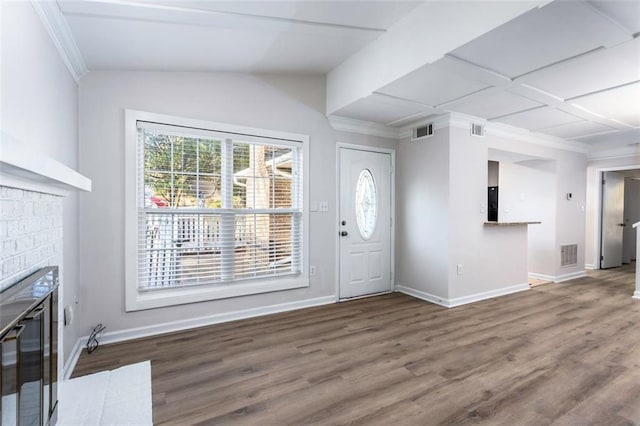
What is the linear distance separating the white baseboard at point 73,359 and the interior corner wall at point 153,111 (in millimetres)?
160

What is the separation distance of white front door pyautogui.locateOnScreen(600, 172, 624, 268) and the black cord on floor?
28.1 ft

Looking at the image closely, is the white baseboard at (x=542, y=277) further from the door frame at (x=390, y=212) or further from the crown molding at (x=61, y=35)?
the crown molding at (x=61, y=35)

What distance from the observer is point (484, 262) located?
171 inches

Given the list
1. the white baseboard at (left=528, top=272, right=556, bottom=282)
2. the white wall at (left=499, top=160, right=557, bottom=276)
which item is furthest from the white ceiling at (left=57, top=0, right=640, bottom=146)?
the white baseboard at (left=528, top=272, right=556, bottom=282)

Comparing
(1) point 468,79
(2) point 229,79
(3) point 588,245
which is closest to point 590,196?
(3) point 588,245

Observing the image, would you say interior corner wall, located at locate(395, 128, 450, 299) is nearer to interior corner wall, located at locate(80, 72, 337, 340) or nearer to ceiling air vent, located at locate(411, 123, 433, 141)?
ceiling air vent, located at locate(411, 123, 433, 141)

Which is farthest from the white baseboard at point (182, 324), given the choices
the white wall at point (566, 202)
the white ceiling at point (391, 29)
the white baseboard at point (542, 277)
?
the white wall at point (566, 202)

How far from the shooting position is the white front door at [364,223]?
4270mm

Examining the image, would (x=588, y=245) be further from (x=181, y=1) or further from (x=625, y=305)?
→ (x=181, y=1)

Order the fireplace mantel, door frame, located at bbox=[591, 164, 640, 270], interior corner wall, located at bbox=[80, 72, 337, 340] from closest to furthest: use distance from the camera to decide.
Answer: the fireplace mantel
interior corner wall, located at bbox=[80, 72, 337, 340]
door frame, located at bbox=[591, 164, 640, 270]

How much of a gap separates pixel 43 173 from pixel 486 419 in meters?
2.46

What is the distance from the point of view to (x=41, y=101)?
1.91 metres

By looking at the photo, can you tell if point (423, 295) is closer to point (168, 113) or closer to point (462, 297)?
point (462, 297)

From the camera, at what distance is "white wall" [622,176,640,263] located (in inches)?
294
